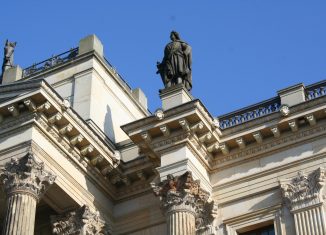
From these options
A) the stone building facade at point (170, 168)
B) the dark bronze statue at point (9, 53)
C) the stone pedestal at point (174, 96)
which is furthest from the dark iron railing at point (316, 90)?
the dark bronze statue at point (9, 53)

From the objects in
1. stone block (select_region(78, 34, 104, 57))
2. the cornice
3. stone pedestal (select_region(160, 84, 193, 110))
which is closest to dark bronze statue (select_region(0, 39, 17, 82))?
stone block (select_region(78, 34, 104, 57))

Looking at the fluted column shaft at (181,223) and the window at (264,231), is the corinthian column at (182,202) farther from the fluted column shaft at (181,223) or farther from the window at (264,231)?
the window at (264,231)

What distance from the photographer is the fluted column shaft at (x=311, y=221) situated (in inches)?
999

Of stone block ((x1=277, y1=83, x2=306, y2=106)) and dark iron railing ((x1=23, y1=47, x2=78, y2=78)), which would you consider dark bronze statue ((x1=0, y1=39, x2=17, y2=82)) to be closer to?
dark iron railing ((x1=23, y1=47, x2=78, y2=78))

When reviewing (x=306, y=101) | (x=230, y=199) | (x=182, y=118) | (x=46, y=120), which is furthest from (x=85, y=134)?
(x=306, y=101)

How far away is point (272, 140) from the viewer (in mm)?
27875

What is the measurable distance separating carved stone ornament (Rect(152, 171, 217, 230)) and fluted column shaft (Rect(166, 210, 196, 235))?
16 centimetres

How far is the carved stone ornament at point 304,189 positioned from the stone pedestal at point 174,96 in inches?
180

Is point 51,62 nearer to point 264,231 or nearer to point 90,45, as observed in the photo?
point 90,45

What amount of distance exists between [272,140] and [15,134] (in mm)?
8520

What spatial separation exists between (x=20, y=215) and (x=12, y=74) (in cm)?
1501

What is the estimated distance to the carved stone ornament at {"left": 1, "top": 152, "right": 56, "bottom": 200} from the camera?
25625 mm

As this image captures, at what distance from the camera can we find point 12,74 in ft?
128

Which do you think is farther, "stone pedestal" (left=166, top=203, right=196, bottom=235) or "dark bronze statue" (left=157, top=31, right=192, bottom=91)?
"dark bronze statue" (left=157, top=31, right=192, bottom=91)
